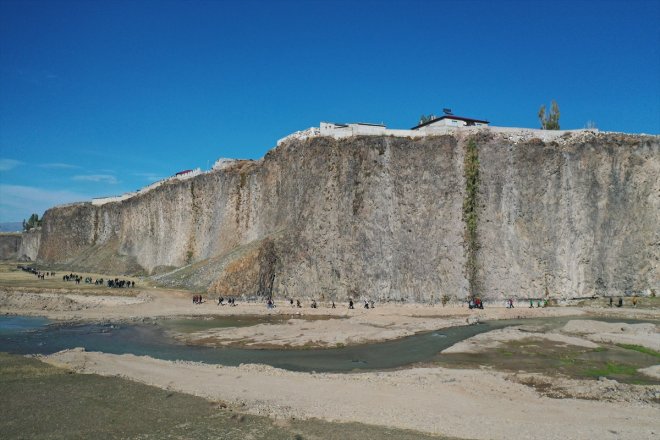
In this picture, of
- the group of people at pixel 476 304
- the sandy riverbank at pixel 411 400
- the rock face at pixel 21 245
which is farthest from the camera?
the rock face at pixel 21 245

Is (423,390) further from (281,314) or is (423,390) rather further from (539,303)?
(539,303)

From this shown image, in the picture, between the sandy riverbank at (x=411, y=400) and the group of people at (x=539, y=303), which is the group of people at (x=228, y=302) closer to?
the sandy riverbank at (x=411, y=400)

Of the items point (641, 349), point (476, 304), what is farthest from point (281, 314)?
point (641, 349)

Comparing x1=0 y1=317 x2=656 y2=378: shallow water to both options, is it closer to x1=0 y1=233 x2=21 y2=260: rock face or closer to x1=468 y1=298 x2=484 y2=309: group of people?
x1=468 y1=298 x2=484 y2=309: group of people

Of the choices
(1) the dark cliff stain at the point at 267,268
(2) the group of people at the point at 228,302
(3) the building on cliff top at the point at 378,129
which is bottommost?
(2) the group of people at the point at 228,302

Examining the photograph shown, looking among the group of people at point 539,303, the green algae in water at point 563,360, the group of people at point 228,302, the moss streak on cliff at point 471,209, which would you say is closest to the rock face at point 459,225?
the moss streak on cliff at point 471,209

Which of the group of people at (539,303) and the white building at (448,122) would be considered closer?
the group of people at (539,303)

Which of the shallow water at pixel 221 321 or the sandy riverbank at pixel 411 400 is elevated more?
the shallow water at pixel 221 321

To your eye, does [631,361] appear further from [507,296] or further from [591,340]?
[507,296]

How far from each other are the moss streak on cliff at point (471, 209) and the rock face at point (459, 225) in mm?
274

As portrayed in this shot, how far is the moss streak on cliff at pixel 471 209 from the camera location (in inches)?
2266

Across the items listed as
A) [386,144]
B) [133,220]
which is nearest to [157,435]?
[386,144]

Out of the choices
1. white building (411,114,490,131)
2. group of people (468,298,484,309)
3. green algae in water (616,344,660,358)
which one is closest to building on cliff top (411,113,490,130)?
white building (411,114,490,131)

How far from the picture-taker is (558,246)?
60031mm
